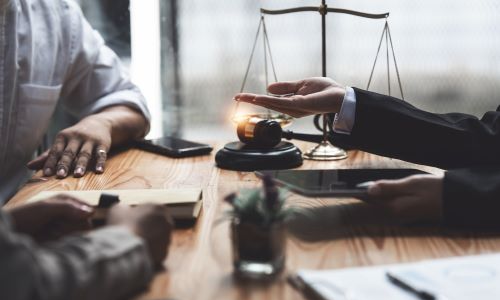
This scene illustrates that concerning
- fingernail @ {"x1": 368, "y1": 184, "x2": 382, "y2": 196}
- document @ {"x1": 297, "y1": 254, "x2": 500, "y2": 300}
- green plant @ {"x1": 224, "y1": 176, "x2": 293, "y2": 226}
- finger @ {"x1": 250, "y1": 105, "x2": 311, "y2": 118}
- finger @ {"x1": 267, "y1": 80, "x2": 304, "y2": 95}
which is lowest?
document @ {"x1": 297, "y1": 254, "x2": 500, "y2": 300}

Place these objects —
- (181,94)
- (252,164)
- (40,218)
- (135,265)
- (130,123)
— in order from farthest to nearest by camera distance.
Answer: (181,94) → (130,123) → (252,164) → (40,218) → (135,265)

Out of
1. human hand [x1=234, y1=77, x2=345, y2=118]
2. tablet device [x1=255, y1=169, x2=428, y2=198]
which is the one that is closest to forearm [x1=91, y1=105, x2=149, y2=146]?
human hand [x1=234, y1=77, x2=345, y2=118]

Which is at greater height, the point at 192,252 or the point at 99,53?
the point at 99,53

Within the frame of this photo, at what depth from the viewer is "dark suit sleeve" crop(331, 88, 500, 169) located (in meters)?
1.39

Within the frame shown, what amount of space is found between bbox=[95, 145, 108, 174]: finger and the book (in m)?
0.30

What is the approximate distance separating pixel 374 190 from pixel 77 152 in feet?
2.66

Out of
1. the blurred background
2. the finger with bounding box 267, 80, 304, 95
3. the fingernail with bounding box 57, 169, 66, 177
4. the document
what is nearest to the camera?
the document

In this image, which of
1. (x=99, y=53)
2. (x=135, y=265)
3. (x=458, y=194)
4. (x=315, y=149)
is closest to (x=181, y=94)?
(x=99, y=53)

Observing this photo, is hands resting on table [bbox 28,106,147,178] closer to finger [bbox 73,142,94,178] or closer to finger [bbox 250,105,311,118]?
finger [bbox 73,142,94,178]

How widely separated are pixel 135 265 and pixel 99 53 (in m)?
1.35

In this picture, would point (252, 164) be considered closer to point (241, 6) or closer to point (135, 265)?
point (135, 265)

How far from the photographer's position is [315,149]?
1.73m

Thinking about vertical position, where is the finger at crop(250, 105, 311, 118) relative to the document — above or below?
above

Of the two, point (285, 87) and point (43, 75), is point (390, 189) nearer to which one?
point (285, 87)
